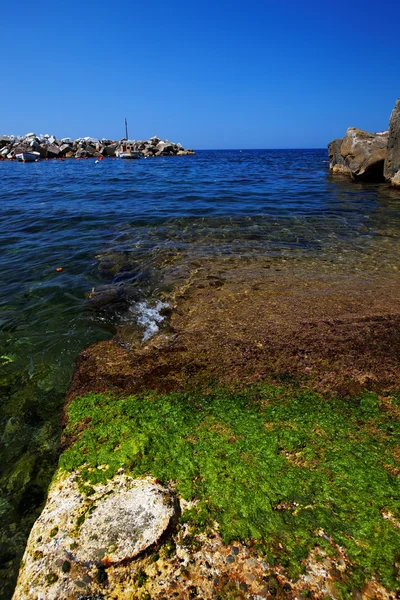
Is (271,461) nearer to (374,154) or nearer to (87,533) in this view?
(87,533)

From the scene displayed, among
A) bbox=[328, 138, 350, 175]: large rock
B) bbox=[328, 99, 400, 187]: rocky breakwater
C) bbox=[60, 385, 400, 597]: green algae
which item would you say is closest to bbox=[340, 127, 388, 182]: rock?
bbox=[328, 99, 400, 187]: rocky breakwater

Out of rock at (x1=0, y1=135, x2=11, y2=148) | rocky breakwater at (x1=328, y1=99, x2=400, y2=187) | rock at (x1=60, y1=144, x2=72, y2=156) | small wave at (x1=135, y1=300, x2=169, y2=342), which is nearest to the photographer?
small wave at (x1=135, y1=300, x2=169, y2=342)

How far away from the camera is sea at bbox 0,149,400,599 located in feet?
9.74

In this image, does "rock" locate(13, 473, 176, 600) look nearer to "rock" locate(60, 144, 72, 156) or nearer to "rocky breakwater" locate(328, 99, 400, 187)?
"rocky breakwater" locate(328, 99, 400, 187)

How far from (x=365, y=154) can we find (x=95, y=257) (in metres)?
17.9

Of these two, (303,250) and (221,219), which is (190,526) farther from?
(221,219)

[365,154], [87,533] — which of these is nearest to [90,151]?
[365,154]

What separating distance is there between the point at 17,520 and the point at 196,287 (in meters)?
4.16

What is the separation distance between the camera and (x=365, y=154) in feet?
Result: 62.4

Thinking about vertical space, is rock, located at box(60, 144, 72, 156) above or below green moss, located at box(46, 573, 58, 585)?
above

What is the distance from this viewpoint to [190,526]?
2092 mm

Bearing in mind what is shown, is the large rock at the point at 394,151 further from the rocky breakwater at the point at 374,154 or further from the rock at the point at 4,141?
the rock at the point at 4,141

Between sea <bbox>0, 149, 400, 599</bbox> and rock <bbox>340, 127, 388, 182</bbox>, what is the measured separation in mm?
2194

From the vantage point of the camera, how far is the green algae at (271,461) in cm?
202
